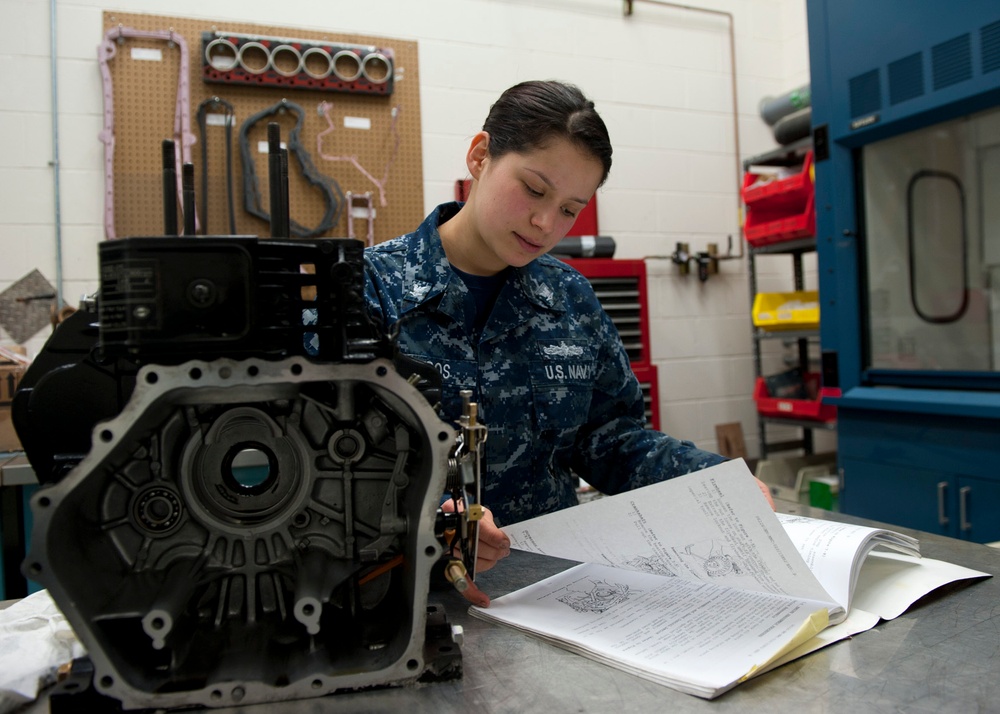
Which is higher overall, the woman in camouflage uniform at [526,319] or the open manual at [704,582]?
the woman in camouflage uniform at [526,319]

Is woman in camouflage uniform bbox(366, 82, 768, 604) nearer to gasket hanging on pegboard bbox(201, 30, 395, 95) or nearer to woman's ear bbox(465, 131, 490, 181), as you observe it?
woman's ear bbox(465, 131, 490, 181)

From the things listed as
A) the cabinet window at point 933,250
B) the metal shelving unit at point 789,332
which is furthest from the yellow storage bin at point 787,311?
the cabinet window at point 933,250

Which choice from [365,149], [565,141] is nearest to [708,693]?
[565,141]

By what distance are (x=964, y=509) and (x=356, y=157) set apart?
2.37 m

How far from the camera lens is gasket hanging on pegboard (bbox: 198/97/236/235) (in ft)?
8.63

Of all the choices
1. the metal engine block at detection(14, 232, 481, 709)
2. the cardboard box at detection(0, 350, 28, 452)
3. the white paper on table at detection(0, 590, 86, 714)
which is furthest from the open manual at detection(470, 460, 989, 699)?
the cardboard box at detection(0, 350, 28, 452)

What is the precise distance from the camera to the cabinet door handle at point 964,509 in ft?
6.70

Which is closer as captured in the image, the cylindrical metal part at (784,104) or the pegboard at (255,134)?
the pegboard at (255,134)

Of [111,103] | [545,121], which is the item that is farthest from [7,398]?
[545,121]

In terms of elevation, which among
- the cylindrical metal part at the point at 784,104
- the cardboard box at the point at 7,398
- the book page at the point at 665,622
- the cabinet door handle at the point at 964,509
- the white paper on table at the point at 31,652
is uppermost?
the cylindrical metal part at the point at 784,104

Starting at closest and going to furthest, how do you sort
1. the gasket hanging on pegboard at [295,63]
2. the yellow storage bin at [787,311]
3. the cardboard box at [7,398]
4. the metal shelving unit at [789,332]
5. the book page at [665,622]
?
the book page at [665,622] < the cardboard box at [7,398] < the gasket hanging on pegboard at [295,63] < the yellow storage bin at [787,311] < the metal shelving unit at [789,332]

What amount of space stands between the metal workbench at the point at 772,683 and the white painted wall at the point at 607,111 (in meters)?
2.38

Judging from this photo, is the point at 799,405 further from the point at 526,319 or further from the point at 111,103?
the point at 111,103

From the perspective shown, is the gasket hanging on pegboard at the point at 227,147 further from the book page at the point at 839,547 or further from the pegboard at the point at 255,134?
the book page at the point at 839,547
